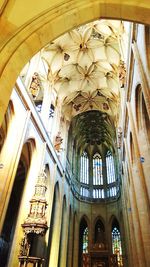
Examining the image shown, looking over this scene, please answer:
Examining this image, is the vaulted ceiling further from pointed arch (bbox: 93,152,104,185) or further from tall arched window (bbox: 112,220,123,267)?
tall arched window (bbox: 112,220,123,267)

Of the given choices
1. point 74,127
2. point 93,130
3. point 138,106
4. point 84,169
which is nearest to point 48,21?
point 138,106

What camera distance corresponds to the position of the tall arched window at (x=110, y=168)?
2286cm

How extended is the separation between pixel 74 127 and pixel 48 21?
52.4ft

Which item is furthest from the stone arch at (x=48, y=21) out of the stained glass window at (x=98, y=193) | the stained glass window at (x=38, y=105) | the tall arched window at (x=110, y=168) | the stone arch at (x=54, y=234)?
the tall arched window at (x=110, y=168)

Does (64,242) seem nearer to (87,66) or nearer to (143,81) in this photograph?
(87,66)

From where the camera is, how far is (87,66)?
49.4 ft

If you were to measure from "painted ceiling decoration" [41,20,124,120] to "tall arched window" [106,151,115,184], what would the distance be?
774 cm

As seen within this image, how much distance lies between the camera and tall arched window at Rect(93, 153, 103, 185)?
76.2 feet

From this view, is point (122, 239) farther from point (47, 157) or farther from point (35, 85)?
point (35, 85)

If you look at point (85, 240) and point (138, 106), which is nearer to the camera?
point (138, 106)

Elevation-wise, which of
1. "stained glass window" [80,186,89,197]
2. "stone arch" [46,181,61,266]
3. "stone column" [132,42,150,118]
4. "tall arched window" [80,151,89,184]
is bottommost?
"stone arch" [46,181,61,266]

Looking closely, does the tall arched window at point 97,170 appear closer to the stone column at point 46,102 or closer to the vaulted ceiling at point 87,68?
the vaulted ceiling at point 87,68

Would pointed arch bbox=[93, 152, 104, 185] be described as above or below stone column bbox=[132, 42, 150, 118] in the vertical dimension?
above

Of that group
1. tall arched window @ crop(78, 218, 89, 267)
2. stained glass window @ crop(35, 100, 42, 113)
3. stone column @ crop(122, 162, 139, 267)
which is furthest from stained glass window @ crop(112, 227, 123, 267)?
stained glass window @ crop(35, 100, 42, 113)
